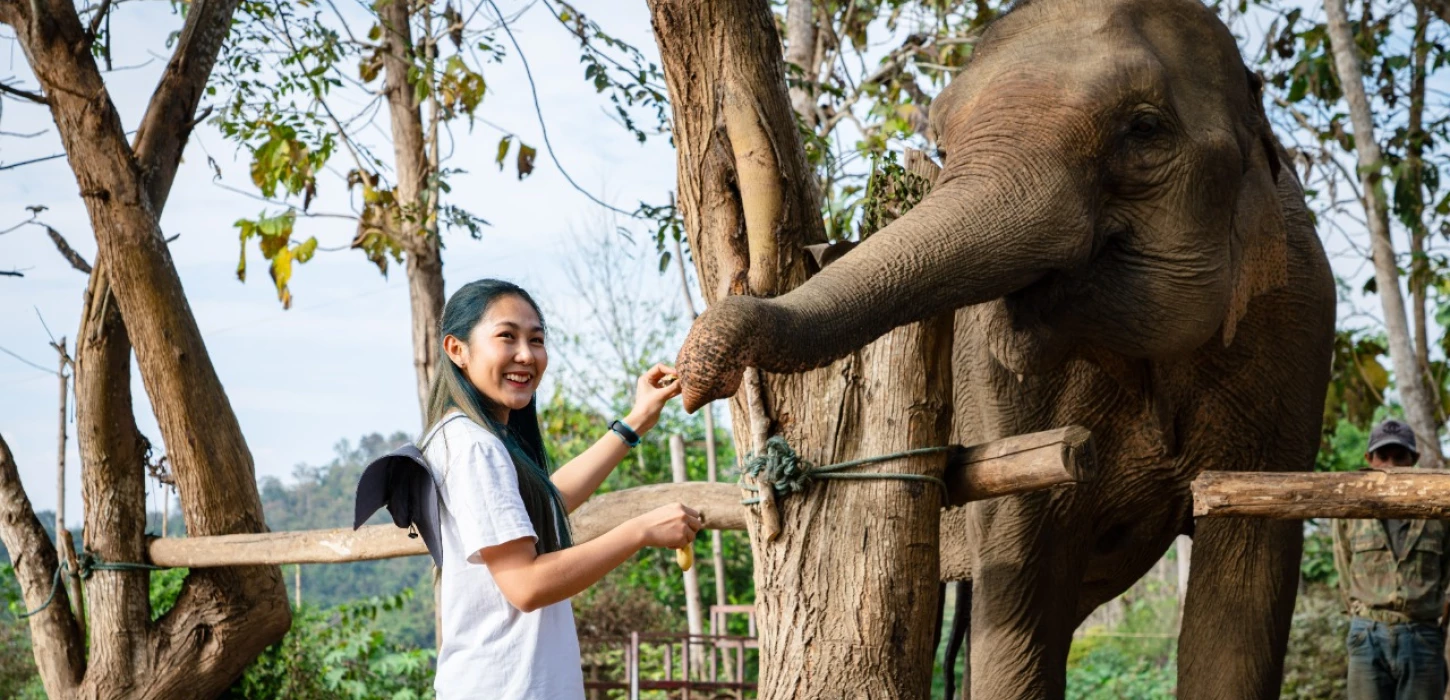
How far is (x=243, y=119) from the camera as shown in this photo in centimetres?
713

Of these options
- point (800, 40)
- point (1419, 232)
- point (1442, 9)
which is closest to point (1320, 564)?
point (1419, 232)

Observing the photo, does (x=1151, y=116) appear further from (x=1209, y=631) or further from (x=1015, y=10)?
(x=1209, y=631)

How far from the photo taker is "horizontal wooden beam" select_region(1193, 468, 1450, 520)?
2705mm

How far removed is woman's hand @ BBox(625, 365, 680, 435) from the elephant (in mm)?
406

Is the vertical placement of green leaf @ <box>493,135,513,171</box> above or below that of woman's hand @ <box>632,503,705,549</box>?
above

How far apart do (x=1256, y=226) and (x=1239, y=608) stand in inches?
40.2

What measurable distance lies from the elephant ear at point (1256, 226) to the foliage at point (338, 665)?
166 inches

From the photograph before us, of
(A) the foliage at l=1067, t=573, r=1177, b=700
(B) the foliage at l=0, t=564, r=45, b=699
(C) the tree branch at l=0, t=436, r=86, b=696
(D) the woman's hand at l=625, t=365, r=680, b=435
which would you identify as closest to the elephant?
(D) the woman's hand at l=625, t=365, r=680, b=435

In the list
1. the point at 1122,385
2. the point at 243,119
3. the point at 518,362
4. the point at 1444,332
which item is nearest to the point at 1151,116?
the point at 1122,385

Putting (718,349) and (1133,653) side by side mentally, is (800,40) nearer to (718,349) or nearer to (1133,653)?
(1133,653)

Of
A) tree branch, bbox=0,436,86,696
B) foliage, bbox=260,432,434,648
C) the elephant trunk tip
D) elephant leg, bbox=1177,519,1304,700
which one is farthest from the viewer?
foliage, bbox=260,432,434,648

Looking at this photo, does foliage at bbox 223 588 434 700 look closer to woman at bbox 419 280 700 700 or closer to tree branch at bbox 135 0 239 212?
tree branch at bbox 135 0 239 212

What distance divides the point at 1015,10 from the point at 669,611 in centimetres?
698

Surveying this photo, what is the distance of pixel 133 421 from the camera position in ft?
17.8
